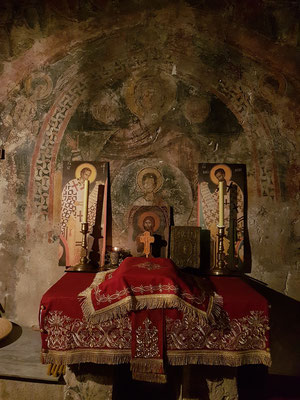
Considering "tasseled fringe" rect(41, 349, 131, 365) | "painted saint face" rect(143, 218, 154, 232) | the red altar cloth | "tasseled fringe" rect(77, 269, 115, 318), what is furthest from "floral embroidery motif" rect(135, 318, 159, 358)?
"painted saint face" rect(143, 218, 154, 232)

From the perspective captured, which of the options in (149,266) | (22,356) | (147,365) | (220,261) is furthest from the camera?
(220,261)

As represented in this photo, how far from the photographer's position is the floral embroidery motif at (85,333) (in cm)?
230

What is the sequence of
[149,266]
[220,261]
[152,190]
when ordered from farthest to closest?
[152,190] < [220,261] < [149,266]

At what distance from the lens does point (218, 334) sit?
2297mm

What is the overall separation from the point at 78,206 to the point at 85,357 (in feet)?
5.90

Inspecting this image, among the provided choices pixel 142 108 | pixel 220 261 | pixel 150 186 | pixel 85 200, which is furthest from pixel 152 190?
pixel 220 261

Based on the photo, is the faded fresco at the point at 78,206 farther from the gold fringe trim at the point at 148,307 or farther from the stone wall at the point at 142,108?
the gold fringe trim at the point at 148,307

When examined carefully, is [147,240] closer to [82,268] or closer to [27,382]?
[82,268]

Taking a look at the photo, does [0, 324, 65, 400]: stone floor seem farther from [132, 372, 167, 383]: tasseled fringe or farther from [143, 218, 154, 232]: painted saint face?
[143, 218, 154, 232]: painted saint face

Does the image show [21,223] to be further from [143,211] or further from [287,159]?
[287,159]

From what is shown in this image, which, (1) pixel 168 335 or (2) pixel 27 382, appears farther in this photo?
(2) pixel 27 382

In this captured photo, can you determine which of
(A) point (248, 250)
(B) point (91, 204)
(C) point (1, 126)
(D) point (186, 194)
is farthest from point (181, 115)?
(C) point (1, 126)

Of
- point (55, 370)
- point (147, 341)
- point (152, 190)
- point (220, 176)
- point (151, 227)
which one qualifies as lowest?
point (55, 370)

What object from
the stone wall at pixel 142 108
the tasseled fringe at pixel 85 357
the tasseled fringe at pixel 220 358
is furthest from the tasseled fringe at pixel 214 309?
the stone wall at pixel 142 108
